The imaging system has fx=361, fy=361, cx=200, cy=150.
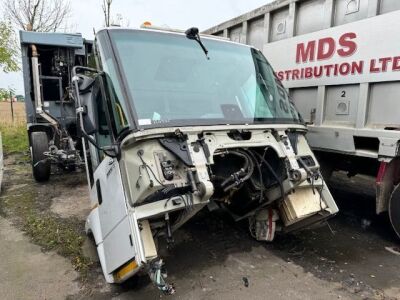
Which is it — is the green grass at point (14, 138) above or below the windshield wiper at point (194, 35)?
below

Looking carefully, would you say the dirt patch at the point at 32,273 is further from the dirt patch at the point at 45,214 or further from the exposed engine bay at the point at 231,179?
the exposed engine bay at the point at 231,179

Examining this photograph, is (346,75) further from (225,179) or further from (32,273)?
(32,273)

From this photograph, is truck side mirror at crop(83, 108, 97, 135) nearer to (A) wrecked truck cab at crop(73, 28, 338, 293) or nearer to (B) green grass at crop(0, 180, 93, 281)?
(A) wrecked truck cab at crop(73, 28, 338, 293)

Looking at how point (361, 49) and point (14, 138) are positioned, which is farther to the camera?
point (14, 138)

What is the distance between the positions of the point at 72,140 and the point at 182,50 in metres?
3.45

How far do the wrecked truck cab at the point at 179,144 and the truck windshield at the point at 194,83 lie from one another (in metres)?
0.01

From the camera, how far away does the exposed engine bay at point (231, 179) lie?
102 inches

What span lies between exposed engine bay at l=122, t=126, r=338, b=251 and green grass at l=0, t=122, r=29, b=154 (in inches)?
311

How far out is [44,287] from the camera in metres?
2.97

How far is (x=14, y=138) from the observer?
452 inches

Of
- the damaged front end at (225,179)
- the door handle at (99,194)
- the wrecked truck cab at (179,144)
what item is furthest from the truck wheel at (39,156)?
the damaged front end at (225,179)

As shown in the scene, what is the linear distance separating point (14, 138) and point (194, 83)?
33.1ft

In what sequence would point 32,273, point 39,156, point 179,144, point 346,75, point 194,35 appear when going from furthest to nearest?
point 39,156
point 346,75
point 194,35
point 32,273
point 179,144

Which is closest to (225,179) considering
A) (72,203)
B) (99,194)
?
(99,194)
